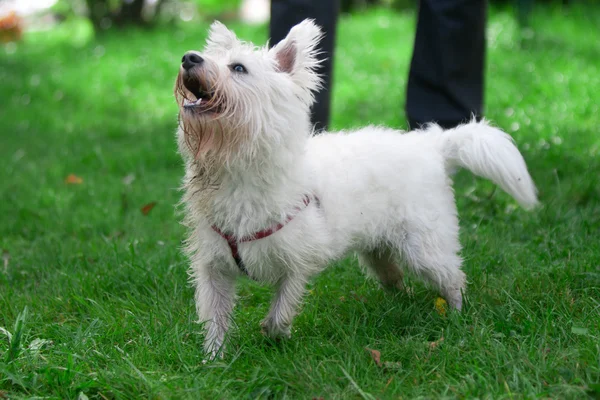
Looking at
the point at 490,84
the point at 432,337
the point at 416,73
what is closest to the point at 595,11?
the point at 490,84

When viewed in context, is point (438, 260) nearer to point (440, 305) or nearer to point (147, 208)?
point (440, 305)

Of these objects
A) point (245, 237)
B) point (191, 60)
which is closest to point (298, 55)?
point (191, 60)

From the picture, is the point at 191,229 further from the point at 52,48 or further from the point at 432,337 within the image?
the point at 52,48

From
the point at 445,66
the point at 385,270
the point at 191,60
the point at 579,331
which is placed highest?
the point at 191,60

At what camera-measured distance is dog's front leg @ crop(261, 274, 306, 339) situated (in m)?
2.84

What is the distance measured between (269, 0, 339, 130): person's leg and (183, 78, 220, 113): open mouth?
1598mm

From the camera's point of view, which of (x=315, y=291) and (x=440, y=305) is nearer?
(x=440, y=305)

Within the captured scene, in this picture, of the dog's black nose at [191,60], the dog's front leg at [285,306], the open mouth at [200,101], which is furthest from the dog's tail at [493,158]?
the dog's black nose at [191,60]

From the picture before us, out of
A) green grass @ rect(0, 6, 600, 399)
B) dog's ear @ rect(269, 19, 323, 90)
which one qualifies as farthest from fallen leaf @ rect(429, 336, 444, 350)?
dog's ear @ rect(269, 19, 323, 90)

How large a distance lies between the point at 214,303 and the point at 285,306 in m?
0.30

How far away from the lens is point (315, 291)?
3.42 meters

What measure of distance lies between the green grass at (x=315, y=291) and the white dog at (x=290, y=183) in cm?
25

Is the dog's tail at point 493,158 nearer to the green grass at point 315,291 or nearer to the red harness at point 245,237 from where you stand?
the green grass at point 315,291

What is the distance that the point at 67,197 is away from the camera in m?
5.10
